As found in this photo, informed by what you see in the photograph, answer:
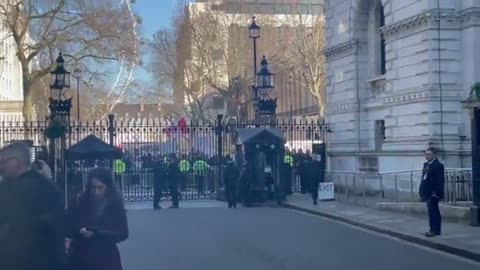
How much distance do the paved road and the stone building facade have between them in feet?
16.4

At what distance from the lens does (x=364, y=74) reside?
34.4 meters

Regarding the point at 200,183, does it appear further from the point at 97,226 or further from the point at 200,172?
the point at 97,226

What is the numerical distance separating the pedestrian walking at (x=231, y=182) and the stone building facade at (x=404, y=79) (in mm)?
4973

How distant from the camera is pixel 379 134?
3319 cm

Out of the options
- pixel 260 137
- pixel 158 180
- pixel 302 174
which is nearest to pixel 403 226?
pixel 260 137

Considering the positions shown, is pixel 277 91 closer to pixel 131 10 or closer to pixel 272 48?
pixel 272 48

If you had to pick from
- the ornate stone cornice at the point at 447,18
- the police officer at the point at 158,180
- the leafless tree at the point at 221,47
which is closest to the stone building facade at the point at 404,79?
the ornate stone cornice at the point at 447,18

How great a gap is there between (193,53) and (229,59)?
2.87 meters

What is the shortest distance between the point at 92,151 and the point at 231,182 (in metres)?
6.02

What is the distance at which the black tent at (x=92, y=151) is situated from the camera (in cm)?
2677

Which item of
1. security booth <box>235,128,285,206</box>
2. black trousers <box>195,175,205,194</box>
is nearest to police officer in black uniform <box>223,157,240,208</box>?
security booth <box>235,128,285,206</box>

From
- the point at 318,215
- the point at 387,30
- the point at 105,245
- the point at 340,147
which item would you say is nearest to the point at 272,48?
the point at 340,147

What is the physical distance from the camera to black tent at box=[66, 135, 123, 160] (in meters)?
26.8

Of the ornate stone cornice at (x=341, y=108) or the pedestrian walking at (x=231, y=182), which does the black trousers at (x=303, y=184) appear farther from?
the pedestrian walking at (x=231, y=182)
